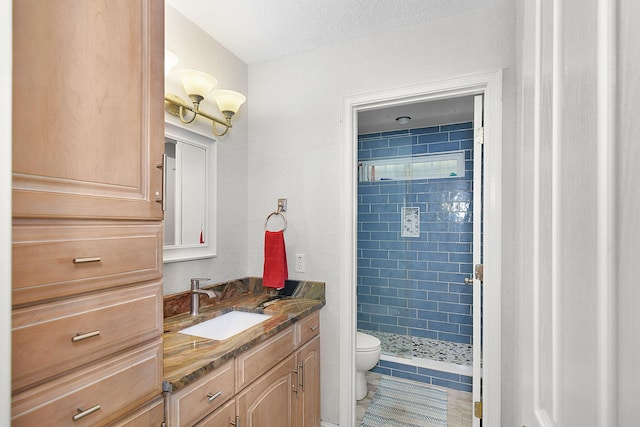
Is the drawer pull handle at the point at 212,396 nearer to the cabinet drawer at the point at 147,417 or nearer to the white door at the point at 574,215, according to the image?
the cabinet drawer at the point at 147,417

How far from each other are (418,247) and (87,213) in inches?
120

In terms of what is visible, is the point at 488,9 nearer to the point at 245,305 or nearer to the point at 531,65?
the point at 531,65

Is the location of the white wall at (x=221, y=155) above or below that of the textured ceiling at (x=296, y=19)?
below

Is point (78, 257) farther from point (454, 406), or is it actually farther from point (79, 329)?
point (454, 406)

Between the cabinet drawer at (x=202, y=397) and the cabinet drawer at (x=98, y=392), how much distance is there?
0.09m

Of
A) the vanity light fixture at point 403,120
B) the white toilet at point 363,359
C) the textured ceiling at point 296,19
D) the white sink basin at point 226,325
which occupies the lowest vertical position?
the white toilet at point 363,359

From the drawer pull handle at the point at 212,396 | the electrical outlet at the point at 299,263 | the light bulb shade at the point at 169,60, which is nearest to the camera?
the drawer pull handle at the point at 212,396

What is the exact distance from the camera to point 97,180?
0.87 meters

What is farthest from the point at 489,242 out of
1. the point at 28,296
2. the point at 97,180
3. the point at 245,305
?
the point at 28,296

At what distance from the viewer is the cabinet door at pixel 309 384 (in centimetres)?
183

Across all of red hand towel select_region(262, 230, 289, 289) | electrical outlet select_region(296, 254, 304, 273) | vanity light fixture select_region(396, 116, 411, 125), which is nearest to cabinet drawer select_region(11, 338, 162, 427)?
red hand towel select_region(262, 230, 289, 289)

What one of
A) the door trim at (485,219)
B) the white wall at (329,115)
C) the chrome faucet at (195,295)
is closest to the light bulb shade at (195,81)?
the white wall at (329,115)

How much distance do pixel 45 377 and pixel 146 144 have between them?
64 cm

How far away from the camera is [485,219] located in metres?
1.74
